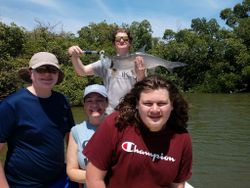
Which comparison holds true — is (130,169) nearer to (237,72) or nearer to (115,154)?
(115,154)

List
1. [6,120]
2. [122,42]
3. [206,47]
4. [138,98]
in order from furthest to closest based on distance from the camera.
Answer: [206,47] → [122,42] → [6,120] → [138,98]

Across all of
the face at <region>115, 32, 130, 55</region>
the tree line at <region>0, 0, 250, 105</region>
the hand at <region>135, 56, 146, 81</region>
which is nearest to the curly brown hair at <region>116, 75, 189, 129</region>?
the hand at <region>135, 56, 146, 81</region>

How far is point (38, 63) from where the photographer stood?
355 cm

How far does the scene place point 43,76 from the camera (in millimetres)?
3557

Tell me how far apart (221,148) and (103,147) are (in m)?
13.6

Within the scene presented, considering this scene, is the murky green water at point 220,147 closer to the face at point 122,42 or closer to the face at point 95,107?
the face at point 122,42

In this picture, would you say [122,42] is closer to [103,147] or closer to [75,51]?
[75,51]

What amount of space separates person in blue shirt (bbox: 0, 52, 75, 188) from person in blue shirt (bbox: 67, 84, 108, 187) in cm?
14

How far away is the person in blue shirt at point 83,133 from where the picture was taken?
347 centimetres

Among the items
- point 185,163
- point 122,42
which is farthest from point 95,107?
point 122,42

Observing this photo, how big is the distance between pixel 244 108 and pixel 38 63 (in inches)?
1043

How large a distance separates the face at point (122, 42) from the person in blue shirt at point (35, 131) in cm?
104

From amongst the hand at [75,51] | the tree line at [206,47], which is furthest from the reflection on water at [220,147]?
the tree line at [206,47]

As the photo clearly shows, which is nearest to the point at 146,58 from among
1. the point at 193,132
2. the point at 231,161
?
the point at 231,161
